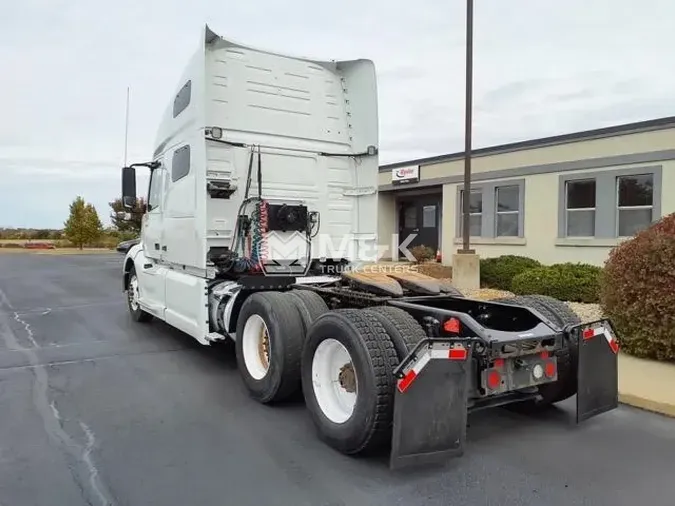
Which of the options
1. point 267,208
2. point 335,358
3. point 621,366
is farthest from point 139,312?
point 621,366

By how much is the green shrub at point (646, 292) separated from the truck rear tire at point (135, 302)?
708cm

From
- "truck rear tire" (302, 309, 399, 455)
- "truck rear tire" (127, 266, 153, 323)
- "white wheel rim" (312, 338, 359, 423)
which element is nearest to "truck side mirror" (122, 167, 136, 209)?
"truck rear tire" (127, 266, 153, 323)

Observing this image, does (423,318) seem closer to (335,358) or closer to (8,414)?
(335,358)

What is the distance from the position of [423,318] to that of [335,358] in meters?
0.78

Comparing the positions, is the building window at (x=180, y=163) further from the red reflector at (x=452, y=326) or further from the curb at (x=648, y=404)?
the curb at (x=648, y=404)

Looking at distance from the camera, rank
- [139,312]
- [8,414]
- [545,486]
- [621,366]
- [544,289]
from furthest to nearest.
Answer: [544,289] < [139,312] < [621,366] < [8,414] < [545,486]

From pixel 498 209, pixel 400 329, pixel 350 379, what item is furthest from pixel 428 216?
pixel 400 329

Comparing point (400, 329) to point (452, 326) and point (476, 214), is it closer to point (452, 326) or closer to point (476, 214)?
point (452, 326)

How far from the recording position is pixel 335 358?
4.52 metres

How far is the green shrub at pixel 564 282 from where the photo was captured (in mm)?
11164

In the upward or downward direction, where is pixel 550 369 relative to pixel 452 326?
downward

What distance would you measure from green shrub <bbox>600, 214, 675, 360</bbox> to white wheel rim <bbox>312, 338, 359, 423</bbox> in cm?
413

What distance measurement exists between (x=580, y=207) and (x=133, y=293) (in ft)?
35.9

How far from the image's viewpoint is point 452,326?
4273mm
